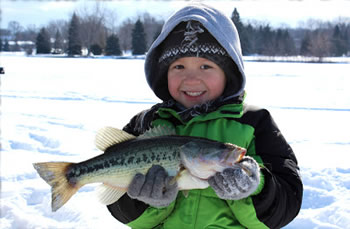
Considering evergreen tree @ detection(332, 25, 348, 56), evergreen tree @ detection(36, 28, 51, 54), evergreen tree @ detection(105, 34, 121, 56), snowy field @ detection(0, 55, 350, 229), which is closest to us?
snowy field @ detection(0, 55, 350, 229)

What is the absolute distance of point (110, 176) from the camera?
182cm

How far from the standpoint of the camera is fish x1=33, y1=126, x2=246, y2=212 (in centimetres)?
167

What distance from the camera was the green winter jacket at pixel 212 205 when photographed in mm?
1955

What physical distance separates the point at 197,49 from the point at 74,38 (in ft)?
179

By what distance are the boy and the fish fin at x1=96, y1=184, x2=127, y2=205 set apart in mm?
92

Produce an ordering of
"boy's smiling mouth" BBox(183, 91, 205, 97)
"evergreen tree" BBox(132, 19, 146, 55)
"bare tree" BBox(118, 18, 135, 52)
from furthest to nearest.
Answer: "bare tree" BBox(118, 18, 135, 52) → "evergreen tree" BBox(132, 19, 146, 55) → "boy's smiling mouth" BBox(183, 91, 205, 97)

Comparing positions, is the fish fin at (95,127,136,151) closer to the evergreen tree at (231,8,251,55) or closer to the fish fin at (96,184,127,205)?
the fish fin at (96,184,127,205)

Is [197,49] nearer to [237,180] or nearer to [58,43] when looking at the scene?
[237,180]

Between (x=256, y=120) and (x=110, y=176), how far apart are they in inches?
36.6

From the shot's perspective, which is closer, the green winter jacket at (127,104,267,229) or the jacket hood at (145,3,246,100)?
the green winter jacket at (127,104,267,229)

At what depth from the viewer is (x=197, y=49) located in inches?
84.5

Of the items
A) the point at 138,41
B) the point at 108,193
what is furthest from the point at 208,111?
the point at 138,41

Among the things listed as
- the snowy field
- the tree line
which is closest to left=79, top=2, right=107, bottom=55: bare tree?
the tree line

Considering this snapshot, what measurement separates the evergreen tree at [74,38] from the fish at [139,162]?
52738 mm
